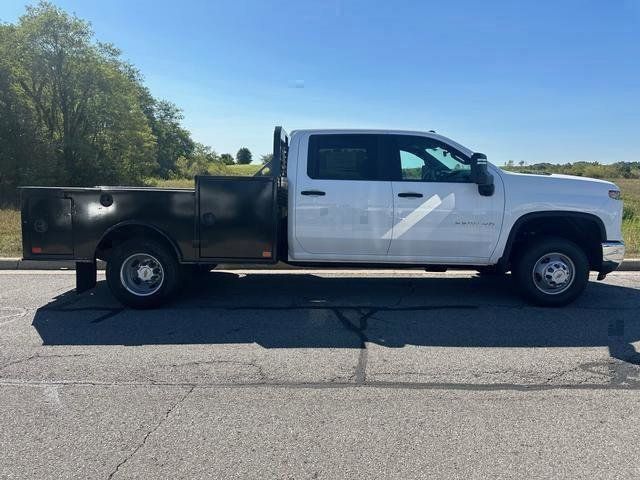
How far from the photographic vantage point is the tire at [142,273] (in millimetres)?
5871

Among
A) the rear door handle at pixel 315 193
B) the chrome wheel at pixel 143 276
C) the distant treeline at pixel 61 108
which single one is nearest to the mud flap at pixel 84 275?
the chrome wheel at pixel 143 276

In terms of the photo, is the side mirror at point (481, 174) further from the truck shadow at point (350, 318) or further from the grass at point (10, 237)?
the grass at point (10, 237)

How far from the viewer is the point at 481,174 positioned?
5703 millimetres

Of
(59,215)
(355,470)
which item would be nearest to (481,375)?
(355,470)

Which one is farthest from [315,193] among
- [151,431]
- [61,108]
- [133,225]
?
[61,108]

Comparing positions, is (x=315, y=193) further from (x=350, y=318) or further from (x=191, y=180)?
(x=191, y=180)

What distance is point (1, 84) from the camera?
25.2m

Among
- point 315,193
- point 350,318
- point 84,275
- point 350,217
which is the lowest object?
point 350,318

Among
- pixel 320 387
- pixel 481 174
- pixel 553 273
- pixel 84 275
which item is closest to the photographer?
pixel 320 387

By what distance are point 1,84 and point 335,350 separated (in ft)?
91.2

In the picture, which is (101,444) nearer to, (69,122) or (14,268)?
(14,268)

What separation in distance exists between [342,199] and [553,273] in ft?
8.88

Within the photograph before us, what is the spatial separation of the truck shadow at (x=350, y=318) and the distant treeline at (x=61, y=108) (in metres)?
21.8

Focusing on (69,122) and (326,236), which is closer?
(326,236)
